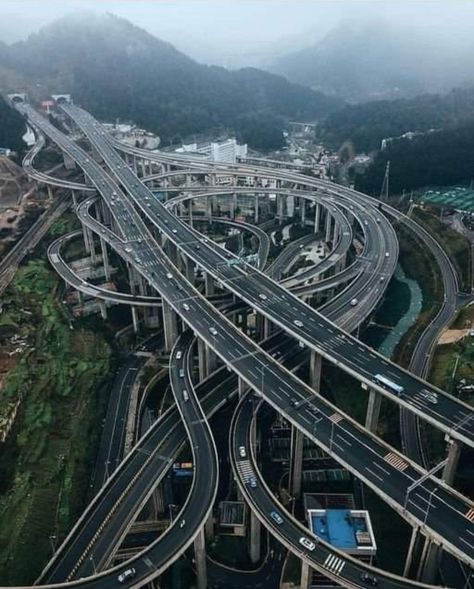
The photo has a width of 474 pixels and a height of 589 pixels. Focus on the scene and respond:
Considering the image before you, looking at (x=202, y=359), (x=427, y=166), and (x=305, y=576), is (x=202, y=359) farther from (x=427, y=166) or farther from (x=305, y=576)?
(x=427, y=166)

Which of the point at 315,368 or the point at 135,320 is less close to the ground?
the point at 315,368

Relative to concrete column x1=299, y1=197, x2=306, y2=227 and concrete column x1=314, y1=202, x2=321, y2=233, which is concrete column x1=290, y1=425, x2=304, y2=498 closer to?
concrete column x1=314, y1=202, x2=321, y2=233

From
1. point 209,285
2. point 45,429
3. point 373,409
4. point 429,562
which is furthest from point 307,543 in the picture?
point 209,285

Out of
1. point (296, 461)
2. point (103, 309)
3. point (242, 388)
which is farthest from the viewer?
point (103, 309)

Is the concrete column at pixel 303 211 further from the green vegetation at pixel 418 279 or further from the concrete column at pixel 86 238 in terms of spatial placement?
the concrete column at pixel 86 238

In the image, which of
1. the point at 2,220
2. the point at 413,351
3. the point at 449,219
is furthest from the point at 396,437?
the point at 2,220
